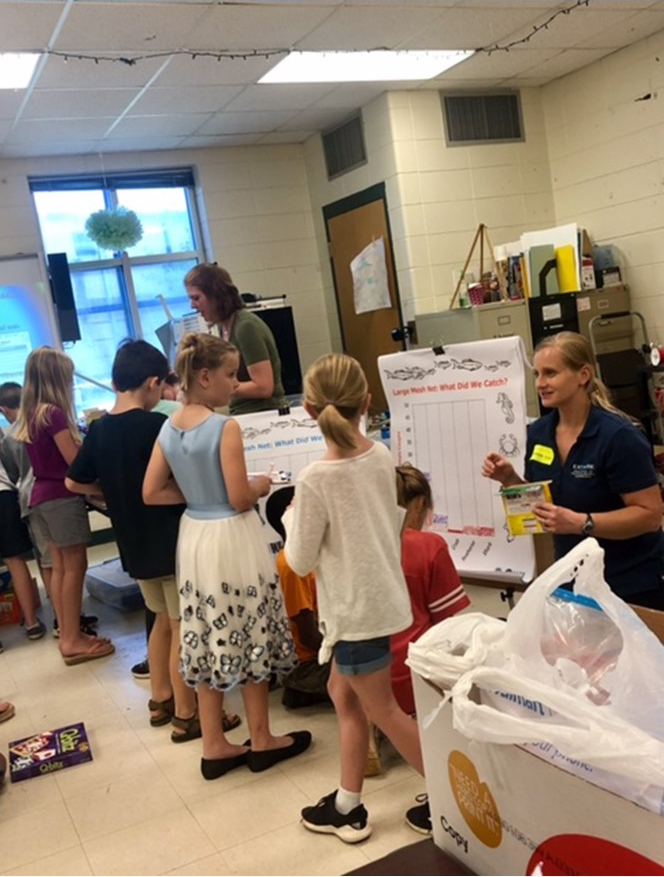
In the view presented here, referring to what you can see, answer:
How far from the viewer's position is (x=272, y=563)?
252cm

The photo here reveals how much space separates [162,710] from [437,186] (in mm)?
4223

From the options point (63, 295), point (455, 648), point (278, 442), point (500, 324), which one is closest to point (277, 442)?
point (278, 442)

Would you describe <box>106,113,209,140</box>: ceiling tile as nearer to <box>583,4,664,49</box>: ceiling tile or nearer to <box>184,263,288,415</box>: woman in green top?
<box>583,4,664,49</box>: ceiling tile

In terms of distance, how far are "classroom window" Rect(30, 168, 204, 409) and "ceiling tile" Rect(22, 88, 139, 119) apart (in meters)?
1.22

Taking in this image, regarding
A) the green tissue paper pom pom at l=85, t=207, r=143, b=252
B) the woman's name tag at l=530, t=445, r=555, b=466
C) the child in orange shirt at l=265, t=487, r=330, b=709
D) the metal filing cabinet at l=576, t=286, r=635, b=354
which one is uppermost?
the green tissue paper pom pom at l=85, t=207, r=143, b=252

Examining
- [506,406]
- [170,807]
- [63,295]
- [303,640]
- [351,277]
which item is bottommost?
[170,807]

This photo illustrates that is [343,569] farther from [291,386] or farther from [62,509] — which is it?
[291,386]

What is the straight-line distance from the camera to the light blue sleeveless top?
2.33 metres

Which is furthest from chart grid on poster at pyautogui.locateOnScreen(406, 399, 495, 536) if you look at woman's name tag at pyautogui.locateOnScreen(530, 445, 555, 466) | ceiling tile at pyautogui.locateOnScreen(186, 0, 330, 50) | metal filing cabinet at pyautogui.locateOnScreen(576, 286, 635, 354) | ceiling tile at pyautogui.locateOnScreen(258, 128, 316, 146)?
ceiling tile at pyautogui.locateOnScreen(258, 128, 316, 146)

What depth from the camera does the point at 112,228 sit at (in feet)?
18.8

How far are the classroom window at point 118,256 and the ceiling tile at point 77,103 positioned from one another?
122cm

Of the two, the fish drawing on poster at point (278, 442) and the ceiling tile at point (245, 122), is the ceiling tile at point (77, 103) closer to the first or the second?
the ceiling tile at point (245, 122)

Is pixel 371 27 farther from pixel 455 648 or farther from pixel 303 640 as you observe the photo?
pixel 455 648

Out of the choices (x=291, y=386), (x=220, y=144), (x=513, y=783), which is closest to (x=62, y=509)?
(x=291, y=386)
